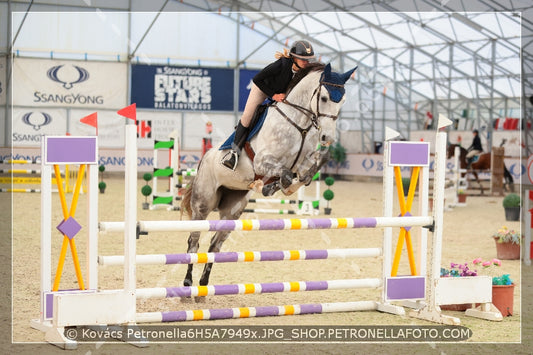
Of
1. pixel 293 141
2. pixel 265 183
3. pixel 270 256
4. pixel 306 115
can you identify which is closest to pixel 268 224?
pixel 270 256

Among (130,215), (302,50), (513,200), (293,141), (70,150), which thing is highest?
(302,50)

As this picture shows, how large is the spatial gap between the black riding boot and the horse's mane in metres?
0.41

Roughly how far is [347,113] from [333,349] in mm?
22850

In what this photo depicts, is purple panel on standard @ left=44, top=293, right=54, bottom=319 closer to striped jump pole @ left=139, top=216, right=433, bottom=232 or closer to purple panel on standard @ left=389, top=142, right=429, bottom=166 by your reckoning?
striped jump pole @ left=139, top=216, right=433, bottom=232

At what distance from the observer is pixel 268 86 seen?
14.9ft

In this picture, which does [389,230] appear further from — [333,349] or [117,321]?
[117,321]

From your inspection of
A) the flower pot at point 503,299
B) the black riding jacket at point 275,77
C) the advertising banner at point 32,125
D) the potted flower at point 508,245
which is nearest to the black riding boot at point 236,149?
the black riding jacket at point 275,77

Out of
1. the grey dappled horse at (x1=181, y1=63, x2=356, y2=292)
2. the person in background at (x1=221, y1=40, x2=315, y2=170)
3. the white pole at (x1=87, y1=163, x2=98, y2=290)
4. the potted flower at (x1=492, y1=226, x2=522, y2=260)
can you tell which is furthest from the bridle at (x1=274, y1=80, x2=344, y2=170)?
the potted flower at (x1=492, y1=226, x2=522, y2=260)

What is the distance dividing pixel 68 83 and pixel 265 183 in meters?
19.9

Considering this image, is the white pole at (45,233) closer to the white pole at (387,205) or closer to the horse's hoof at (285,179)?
the horse's hoof at (285,179)

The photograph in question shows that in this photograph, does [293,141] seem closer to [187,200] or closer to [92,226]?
[187,200]

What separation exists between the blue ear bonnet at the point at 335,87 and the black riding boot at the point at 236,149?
695 mm

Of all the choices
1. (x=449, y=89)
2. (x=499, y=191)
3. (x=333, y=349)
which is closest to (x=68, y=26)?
(x=449, y=89)

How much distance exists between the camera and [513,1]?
1628cm
